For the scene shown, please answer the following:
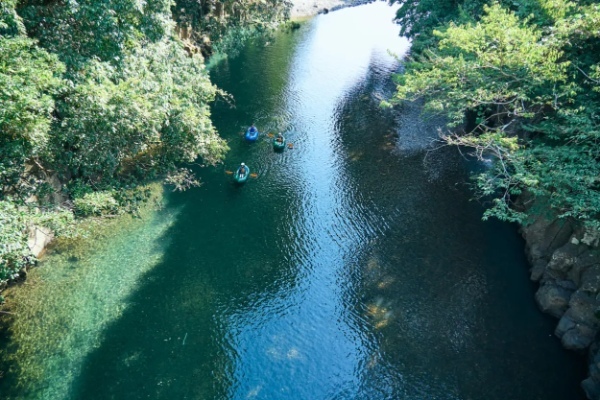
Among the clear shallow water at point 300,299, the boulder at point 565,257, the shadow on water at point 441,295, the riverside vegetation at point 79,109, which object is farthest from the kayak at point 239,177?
the boulder at point 565,257

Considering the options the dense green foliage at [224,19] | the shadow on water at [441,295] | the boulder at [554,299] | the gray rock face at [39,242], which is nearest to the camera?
the shadow on water at [441,295]

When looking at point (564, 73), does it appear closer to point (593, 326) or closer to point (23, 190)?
point (593, 326)

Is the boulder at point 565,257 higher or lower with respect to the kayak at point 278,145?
higher

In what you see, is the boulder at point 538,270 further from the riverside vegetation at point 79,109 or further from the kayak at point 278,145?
the kayak at point 278,145

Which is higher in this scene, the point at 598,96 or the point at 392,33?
the point at 598,96

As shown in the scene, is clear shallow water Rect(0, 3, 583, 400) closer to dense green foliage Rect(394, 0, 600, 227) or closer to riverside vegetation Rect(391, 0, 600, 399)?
riverside vegetation Rect(391, 0, 600, 399)

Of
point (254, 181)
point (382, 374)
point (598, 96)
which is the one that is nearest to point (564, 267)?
point (598, 96)
